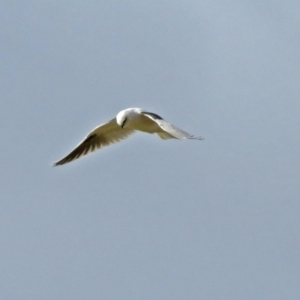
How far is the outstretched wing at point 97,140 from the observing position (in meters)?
16.8

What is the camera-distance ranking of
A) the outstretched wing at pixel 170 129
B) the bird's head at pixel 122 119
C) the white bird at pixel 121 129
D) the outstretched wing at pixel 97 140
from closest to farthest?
1. the outstretched wing at pixel 170 129
2. the white bird at pixel 121 129
3. the bird's head at pixel 122 119
4. the outstretched wing at pixel 97 140

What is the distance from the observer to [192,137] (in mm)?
13297

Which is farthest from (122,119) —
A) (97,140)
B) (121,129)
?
(97,140)

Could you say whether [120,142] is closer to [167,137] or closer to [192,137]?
[167,137]

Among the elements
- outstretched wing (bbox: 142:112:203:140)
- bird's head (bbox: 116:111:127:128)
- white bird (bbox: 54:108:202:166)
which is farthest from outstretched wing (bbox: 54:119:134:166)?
outstretched wing (bbox: 142:112:203:140)

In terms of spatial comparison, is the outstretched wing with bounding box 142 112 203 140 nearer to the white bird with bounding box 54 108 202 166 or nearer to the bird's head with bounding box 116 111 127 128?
the white bird with bounding box 54 108 202 166

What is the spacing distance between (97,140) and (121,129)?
428 mm

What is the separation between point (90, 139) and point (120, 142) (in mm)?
481

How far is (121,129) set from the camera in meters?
16.9

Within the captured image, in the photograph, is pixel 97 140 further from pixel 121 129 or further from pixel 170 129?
pixel 170 129

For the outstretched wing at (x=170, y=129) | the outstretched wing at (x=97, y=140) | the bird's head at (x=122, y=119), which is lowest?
the outstretched wing at (x=170, y=129)

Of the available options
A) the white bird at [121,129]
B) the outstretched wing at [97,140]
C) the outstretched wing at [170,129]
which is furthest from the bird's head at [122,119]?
the outstretched wing at [97,140]

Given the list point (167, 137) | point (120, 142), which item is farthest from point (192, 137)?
point (120, 142)

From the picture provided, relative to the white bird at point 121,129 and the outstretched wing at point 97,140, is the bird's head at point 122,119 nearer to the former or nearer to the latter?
the white bird at point 121,129
